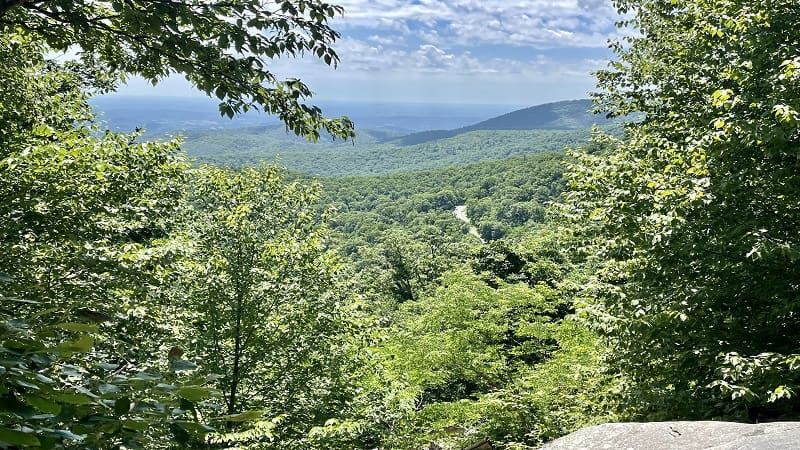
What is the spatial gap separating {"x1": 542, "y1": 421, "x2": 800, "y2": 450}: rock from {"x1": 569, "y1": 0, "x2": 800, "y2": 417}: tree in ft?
1.94

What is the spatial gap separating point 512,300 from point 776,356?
11776 millimetres

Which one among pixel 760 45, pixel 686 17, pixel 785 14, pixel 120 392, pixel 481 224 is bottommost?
pixel 481 224

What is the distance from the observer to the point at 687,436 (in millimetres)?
5926

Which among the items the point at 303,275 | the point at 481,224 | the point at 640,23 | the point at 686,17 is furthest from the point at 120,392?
the point at 481,224

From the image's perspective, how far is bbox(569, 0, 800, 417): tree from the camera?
7.03 meters

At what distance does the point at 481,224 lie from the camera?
→ 13762cm

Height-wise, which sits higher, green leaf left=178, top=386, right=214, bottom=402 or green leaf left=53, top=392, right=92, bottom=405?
green leaf left=53, top=392, right=92, bottom=405

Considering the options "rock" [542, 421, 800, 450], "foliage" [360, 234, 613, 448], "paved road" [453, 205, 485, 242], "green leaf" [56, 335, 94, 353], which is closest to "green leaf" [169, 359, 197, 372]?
"green leaf" [56, 335, 94, 353]

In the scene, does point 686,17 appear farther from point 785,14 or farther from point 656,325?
point 656,325

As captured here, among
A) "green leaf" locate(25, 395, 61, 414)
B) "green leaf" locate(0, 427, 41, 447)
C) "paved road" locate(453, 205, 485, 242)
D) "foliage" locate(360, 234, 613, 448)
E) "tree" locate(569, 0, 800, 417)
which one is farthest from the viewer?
"paved road" locate(453, 205, 485, 242)

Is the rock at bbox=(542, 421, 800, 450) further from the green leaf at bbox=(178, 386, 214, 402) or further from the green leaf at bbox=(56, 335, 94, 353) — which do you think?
the green leaf at bbox=(56, 335, 94, 353)

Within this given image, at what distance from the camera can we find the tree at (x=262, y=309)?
1437 centimetres

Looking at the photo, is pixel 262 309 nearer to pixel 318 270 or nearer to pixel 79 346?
pixel 318 270

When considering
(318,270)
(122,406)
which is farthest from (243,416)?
(318,270)
